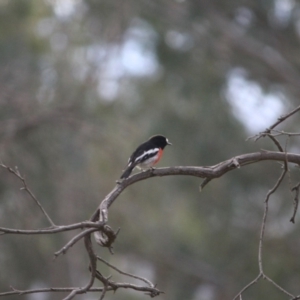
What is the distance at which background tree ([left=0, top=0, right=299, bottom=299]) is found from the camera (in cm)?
1174

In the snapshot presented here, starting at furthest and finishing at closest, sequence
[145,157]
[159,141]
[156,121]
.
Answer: [156,121], [159,141], [145,157]

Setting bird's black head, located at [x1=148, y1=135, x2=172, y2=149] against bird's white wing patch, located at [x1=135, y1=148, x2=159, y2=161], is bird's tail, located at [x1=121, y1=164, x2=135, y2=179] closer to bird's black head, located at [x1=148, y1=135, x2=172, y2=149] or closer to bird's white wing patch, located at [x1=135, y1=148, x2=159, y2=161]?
bird's white wing patch, located at [x1=135, y1=148, x2=159, y2=161]

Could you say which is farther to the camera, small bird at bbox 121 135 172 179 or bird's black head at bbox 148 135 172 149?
bird's black head at bbox 148 135 172 149

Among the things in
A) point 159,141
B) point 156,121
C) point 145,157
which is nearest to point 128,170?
point 145,157

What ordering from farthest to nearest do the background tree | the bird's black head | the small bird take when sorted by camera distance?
the background tree → the bird's black head → the small bird

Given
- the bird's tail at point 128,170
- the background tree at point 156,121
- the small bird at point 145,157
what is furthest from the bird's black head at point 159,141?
the background tree at point 156,121

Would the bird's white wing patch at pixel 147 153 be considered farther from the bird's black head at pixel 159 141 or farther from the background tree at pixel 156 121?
the background tree at pixel 156 121

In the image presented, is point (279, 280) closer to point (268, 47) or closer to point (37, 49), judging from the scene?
point (268, 47)

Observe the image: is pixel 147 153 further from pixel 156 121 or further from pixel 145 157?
pixel 156 121

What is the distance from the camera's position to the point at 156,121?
52.9 feet

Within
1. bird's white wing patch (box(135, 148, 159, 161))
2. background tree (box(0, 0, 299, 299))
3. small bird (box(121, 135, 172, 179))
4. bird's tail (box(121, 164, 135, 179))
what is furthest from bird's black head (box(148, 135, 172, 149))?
background tree (box(0, 0, 299, 299))

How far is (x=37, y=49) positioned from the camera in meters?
15.4

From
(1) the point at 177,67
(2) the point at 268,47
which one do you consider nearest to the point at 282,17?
(2) the point at 268,47

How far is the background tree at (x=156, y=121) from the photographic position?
38.5 feet
